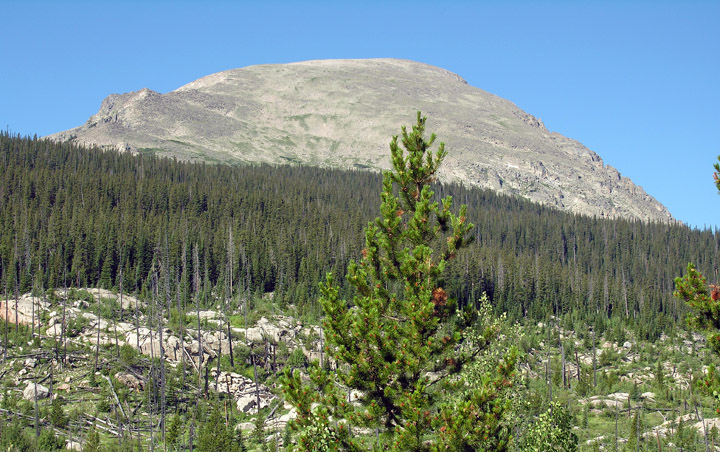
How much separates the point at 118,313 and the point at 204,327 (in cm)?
1562

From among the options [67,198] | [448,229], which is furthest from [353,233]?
[448,229]

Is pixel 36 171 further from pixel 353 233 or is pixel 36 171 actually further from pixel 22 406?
pixel 22 406

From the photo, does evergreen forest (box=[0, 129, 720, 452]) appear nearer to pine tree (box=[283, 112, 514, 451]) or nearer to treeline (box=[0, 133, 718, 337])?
pine tree (box=[283, 112, 514, 451])

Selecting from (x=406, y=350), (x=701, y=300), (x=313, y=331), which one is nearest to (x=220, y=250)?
Answer: (x=313, y=331)

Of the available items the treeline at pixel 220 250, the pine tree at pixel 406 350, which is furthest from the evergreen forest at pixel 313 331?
the treeline at pixel 220 250

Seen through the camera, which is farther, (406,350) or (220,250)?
(220,250)

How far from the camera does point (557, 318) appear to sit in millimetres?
148750

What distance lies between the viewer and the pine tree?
23.5 metres

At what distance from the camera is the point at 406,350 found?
2498cm

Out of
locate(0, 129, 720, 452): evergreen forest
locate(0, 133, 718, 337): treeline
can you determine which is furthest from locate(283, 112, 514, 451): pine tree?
locate(0, 133, 718, 337): treeline

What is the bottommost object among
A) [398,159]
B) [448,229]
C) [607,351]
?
[607,351]

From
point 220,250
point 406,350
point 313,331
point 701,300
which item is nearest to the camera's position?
point 701,300

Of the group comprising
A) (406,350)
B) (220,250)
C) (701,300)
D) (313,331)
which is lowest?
(313,331)

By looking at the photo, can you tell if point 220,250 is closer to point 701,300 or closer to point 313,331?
point 313,331
